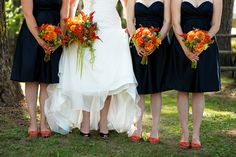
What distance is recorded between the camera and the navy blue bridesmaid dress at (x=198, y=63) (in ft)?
19.7

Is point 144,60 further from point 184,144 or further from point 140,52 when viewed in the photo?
point 184,144

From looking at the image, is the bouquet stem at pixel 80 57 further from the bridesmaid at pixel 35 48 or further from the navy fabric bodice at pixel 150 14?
the navy fabric bodice at pixel 150 14

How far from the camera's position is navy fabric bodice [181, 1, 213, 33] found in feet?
→ 19.6

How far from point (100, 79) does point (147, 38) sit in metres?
0.85

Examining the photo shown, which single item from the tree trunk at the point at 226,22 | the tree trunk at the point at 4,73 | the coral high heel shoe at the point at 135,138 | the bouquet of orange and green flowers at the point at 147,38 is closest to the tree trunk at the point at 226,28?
the tree trunk at the point at 226,22

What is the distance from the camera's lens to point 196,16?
6.02m

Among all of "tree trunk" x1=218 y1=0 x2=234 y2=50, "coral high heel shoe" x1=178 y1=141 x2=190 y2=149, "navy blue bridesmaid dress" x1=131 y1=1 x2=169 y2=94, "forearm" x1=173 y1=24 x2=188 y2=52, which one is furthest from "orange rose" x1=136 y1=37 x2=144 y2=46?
"tree trunk" x1=218 y1=0 x2=234 y2=50

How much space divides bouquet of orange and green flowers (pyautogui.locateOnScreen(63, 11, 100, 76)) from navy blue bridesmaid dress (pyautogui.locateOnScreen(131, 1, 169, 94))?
561 mm

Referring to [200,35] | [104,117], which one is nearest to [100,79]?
[104,117]

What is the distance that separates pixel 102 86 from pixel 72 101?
1.50 ft

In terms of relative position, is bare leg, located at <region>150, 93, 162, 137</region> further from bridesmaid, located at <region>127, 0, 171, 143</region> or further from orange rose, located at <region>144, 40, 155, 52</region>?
orange rose, located at <region>144, 40, 155, 52</region>

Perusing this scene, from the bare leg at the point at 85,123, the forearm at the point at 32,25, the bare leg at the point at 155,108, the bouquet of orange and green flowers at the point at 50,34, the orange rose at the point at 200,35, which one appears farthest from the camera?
the bare leg at the point at 85,123

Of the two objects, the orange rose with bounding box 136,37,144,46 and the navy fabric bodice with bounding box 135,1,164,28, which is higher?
the navy fabric bodice with bounding box 135,1,164,28

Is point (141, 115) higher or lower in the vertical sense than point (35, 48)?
lower
